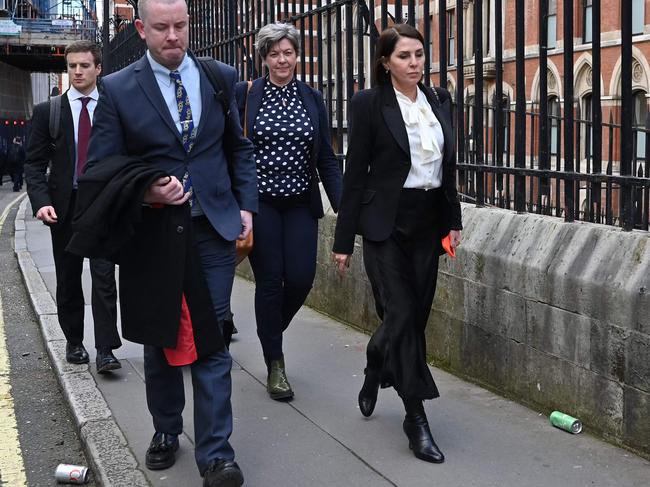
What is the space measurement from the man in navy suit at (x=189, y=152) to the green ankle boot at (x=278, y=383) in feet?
4.13

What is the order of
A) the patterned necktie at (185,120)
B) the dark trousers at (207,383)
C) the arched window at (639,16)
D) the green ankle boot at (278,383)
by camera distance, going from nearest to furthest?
the dark trousers at (207,383)
the patterned necktie at (185,120)
the green ankle boot at (278,383)
the arched window at (639,16)

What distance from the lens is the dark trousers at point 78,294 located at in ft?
21.2

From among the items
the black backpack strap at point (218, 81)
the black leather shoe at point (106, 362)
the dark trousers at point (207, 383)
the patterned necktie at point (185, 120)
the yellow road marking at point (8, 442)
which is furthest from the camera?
the black leather shoe at point (106, 362)

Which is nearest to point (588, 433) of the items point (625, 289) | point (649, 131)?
point (625, 289)

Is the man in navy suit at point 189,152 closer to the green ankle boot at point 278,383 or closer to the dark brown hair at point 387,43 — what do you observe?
the dark brown hair at point 387,43

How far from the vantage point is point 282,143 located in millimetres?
5703

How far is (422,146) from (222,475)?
171cm

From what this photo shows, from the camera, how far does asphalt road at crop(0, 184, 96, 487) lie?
16.4 feet

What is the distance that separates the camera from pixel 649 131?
5.02m

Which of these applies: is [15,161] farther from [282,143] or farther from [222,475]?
[222,475]

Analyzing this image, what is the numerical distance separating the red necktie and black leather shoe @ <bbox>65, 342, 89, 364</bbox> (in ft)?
3.85

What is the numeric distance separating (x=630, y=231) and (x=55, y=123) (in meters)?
3.62

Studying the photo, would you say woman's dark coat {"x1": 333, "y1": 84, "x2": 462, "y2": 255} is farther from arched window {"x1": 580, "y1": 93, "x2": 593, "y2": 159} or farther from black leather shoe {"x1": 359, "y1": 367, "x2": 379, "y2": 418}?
arched window {"x1": 580, "y1": 93, "x2": 593, "y2": 159}

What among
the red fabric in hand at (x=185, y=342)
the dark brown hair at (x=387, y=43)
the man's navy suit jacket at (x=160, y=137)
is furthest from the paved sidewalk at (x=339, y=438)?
the dark brown hair at (x=387, y=43)
